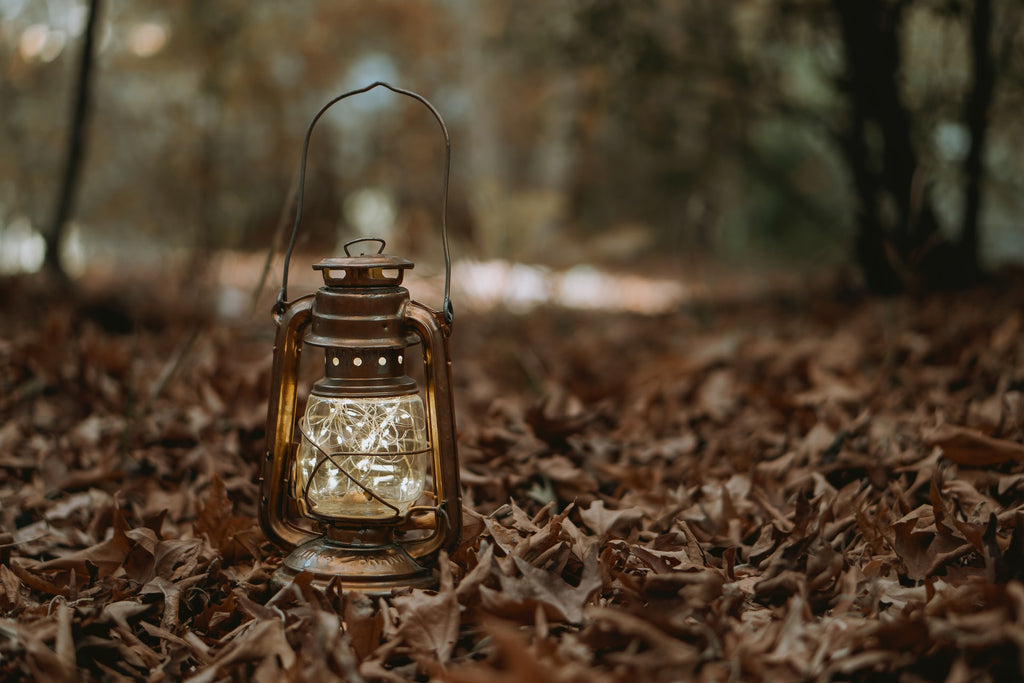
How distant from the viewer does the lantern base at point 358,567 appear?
1.69 m

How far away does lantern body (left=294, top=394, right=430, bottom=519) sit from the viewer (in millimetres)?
1734

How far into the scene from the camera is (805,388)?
3.42 meters

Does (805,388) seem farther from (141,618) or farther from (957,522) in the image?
(141,618)

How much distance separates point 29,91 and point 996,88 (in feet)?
21.0

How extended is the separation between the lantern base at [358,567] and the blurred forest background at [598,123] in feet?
4.28

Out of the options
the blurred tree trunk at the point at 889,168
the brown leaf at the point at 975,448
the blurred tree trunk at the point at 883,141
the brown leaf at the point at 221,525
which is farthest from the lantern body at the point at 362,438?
the blurred tree trunk at the point at 883,141

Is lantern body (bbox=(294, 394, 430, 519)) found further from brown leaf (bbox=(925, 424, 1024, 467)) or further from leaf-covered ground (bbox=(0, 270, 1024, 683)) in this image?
brown leaf (bbox=(925, 424, 1024, 467))

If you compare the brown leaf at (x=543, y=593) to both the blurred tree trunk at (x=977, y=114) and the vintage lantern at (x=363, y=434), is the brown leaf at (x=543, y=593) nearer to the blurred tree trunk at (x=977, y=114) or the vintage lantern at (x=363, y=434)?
the vintage lantern at (x=363, y=434)

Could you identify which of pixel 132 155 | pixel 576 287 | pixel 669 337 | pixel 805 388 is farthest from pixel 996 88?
pixel 132 155

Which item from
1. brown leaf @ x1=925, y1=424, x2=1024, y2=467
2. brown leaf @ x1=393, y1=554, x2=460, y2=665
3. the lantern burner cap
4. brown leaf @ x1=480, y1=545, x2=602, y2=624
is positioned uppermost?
the lantern burner cap

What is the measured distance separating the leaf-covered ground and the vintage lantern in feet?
0.32

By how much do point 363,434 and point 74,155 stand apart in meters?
3.49

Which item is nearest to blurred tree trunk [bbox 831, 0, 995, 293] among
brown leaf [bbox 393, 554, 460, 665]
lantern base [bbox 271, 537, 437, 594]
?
lantern base [bbox 271, 537, 437, 594]

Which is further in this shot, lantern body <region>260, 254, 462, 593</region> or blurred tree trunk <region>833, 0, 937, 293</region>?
blurred tree trunk <region>833, 0, 937, 293</region>
